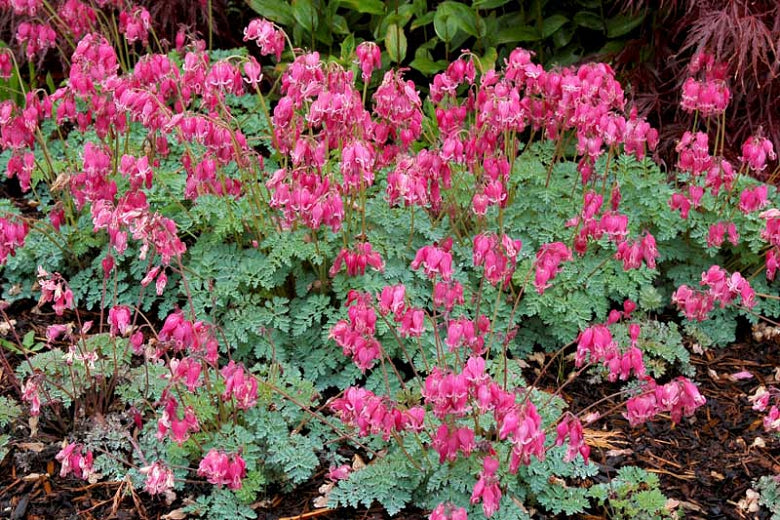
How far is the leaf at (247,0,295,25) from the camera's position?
5980mm

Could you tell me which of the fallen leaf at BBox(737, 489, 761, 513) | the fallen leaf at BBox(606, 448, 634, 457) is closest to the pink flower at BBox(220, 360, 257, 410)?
the fallen leaf at BBox(606, 448, 634, 457)

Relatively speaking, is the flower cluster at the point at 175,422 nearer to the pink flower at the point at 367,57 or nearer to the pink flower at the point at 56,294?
the pink flower at the point at 56,294

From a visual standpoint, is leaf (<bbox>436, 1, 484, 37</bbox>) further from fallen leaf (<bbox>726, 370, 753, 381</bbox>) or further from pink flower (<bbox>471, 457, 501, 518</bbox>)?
pink flower (<bbox>471, 457, 501, 518</bbox>)

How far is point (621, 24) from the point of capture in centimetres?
570

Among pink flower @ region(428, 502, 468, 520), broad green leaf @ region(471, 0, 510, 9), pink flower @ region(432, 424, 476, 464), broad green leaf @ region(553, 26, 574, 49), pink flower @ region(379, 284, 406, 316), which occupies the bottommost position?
pink flower @ region(432, 424, 476, 464)

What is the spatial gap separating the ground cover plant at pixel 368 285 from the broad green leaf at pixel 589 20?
143 centimetres

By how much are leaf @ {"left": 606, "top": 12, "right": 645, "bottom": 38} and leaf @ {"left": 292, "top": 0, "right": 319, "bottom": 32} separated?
6.23ft

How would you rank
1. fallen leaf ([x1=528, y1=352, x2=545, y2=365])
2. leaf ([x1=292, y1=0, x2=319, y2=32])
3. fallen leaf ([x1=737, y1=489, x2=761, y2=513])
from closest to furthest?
fallen leaf ([x1=737, y1=489, x2=761, y2=513]) < fallen leaf ([x1=528, y1=352, x2=545, y2=365]) < leaf ([x1=292, y1=0, x2=319, y2=32])

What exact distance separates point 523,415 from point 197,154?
2.63m

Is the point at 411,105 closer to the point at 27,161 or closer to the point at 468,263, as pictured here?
the point at 468,263

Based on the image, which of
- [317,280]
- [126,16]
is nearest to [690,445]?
[317,280]

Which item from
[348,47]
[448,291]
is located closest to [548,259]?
[448,291]

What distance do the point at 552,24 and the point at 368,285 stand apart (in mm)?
2820

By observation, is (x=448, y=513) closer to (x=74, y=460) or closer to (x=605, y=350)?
(x=605, y=350)
